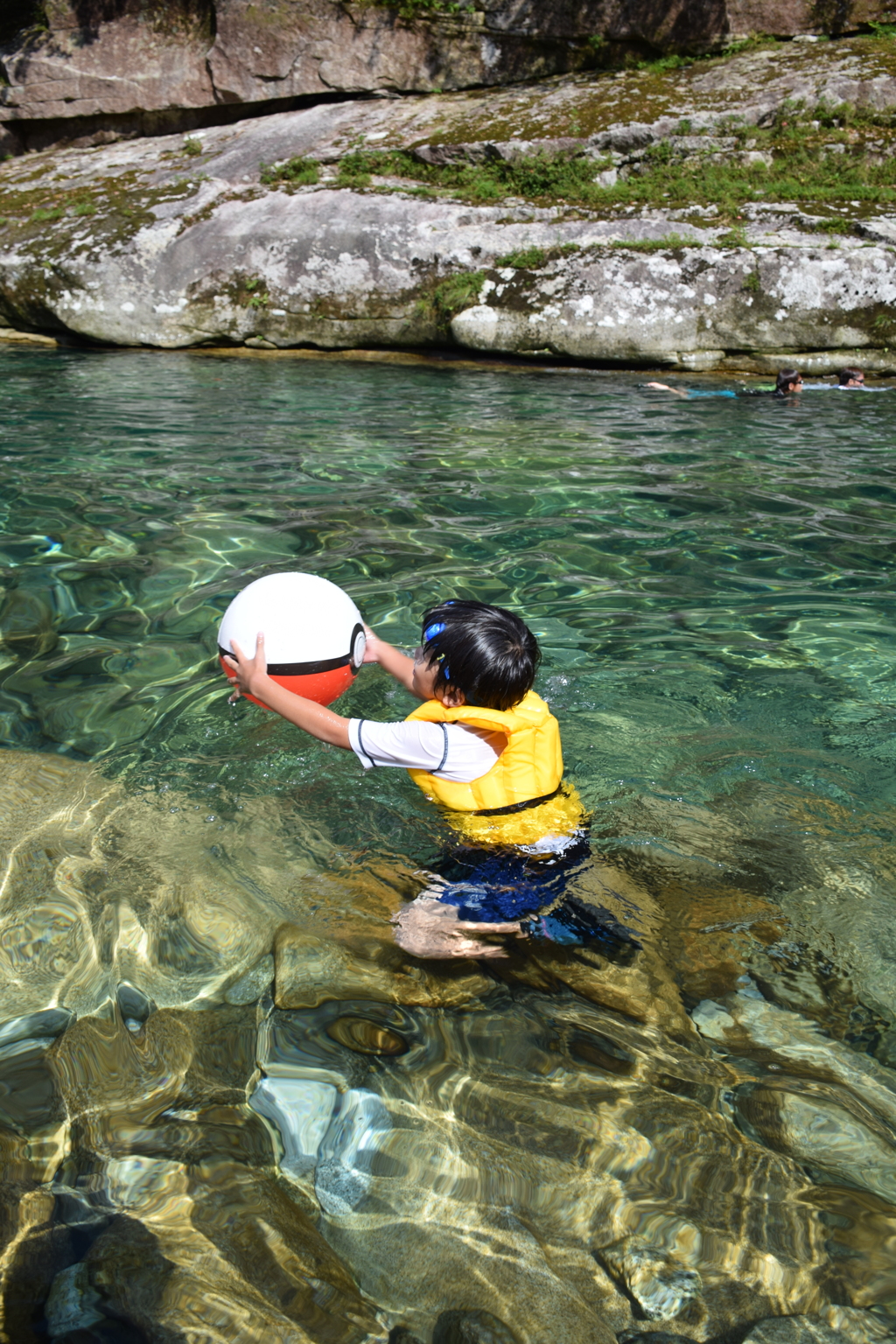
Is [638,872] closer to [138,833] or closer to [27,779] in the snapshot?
[138,833]

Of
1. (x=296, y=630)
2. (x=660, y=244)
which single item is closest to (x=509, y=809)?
(x=296, y=630)

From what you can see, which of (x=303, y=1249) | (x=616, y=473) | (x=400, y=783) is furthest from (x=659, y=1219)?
(x=616, y=473)

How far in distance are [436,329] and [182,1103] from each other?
1264cm

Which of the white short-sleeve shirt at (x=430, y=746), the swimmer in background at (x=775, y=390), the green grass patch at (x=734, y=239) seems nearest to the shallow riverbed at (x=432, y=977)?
the white short-sleeve shirt at (x=430, y=746)

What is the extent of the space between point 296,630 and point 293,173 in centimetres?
1474

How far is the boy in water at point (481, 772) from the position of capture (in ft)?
9.04

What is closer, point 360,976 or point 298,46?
point 360,976

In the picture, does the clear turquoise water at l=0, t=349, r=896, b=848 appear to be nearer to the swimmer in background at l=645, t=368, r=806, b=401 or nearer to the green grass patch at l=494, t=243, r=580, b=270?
the swimmer in background at l=645, t=368, r=806, b=401

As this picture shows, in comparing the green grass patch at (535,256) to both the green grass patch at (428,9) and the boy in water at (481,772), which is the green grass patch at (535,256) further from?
the boy in water at (481,772)

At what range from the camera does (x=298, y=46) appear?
57.3 feet

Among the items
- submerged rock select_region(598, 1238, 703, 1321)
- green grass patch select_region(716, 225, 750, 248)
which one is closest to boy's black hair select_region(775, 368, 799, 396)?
green grass patch select_region(716, 225, 750, 248)

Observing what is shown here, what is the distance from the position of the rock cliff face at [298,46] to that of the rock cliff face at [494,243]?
1.22 meters

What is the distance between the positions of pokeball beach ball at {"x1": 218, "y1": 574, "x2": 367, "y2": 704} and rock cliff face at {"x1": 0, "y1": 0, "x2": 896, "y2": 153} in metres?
18.1

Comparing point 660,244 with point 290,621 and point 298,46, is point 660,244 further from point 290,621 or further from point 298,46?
point 290,621
